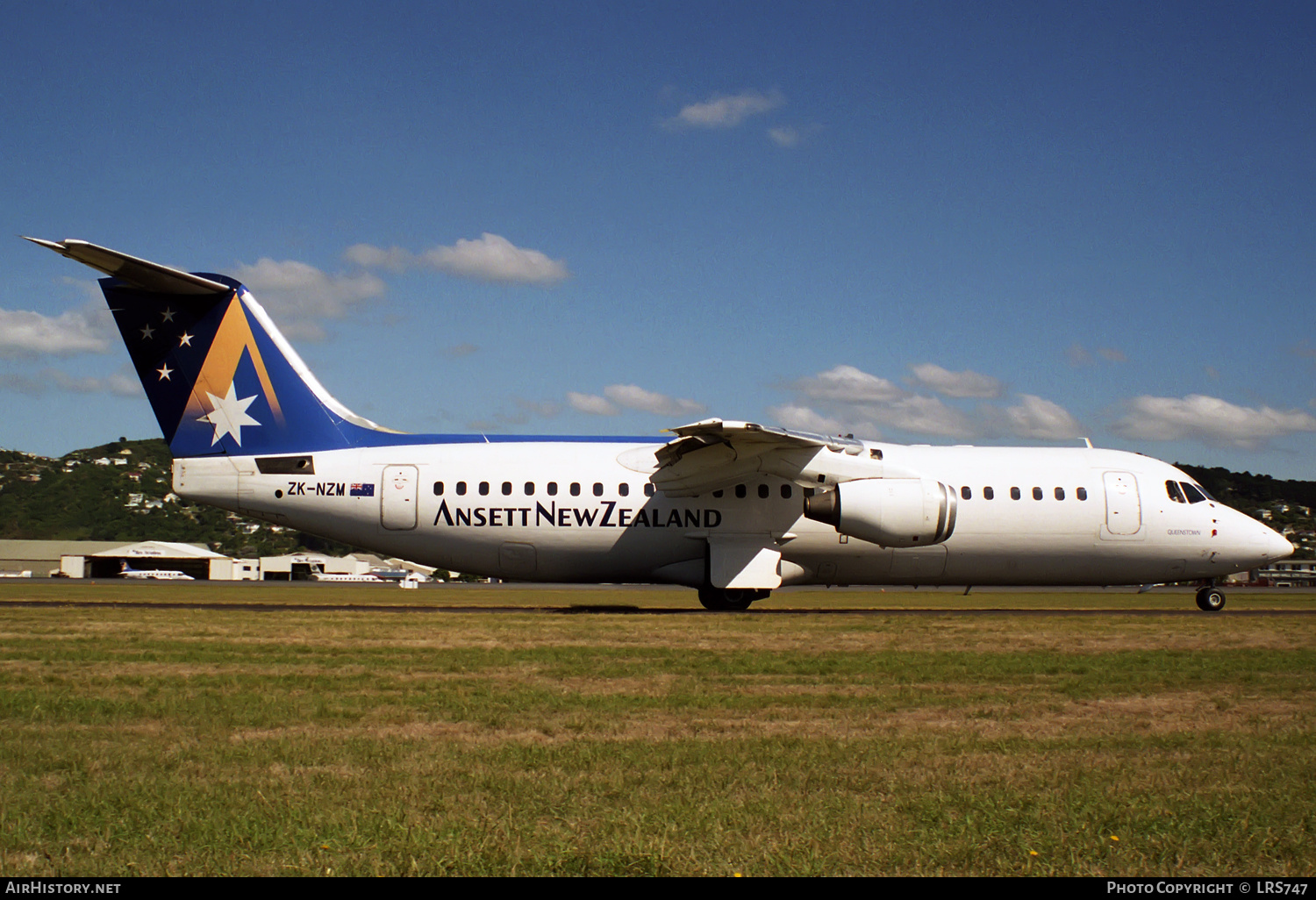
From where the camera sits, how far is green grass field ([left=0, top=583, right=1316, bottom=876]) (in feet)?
15.7

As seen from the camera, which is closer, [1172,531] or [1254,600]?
[1172,531]

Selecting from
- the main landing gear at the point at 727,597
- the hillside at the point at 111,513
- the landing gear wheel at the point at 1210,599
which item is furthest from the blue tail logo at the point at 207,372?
the hillside at the point at 111,513

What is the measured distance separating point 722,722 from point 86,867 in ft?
16.0

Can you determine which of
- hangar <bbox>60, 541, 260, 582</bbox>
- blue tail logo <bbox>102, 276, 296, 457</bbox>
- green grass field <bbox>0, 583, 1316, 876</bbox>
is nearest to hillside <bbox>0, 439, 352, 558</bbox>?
hangar <bbox>60, 541, 260, 582</bbox>

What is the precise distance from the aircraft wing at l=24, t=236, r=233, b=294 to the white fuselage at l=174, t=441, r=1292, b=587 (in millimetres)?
3624

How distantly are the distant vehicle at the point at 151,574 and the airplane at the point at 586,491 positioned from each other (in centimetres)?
4970

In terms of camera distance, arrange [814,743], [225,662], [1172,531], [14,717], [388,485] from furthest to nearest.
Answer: [1172,531], [388,485], [225,662], [14,717], [814,743]

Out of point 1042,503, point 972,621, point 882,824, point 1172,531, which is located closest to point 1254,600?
point 1172,531

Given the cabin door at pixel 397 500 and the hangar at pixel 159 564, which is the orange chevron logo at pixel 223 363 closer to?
the cabin door at pixel 397 500

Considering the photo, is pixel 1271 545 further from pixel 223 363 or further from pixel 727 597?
pixel 223 363

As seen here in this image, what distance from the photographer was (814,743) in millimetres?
7387

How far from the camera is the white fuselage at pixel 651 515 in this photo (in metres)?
21.8
